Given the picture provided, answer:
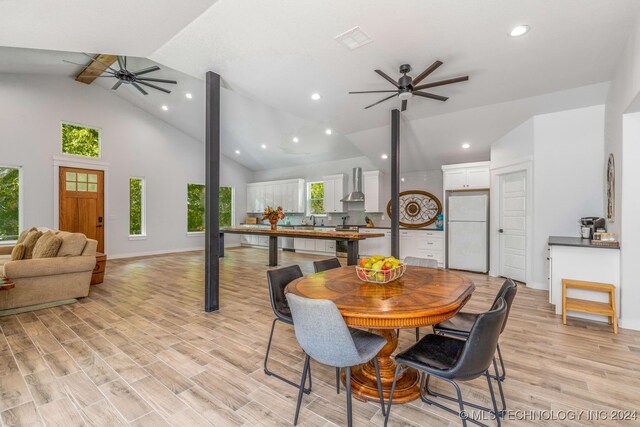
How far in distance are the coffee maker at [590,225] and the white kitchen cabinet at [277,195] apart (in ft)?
21.4

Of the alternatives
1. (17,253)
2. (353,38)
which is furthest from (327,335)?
(17,253)

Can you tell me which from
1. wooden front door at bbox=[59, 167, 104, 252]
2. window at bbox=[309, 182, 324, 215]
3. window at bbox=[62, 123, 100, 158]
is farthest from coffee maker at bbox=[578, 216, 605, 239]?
window at bbox=[62, 123, 100, 158]

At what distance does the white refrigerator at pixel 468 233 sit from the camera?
231 inches

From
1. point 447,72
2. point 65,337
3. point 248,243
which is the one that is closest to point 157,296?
point 65,337

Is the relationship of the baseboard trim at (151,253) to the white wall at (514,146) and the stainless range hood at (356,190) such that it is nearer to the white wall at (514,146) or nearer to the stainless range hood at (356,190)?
the stainless range hood at (356,190)

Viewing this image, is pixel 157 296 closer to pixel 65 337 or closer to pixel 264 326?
pixel 65 337

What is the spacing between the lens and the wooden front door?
6680 millimetres

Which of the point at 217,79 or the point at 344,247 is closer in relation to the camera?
the point at 217,79

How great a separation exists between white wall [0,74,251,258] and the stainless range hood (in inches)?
167

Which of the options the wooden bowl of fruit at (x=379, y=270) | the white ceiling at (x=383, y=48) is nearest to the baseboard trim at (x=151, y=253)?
the white ceiling at (x=383, y=48)

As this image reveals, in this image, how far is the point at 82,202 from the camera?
273 inches

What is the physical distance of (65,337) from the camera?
2.93m

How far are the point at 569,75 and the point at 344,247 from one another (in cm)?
554

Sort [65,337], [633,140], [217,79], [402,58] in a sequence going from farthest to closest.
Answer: [217,79] → [402,58] → [633,140] → [65,337]
